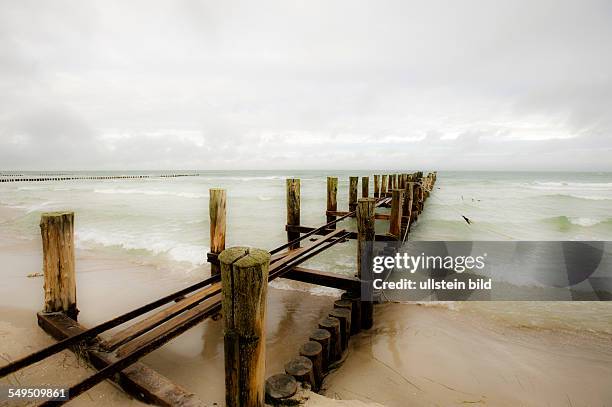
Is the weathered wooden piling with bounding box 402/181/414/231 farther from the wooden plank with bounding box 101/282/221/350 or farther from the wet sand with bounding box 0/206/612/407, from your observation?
the wooden plank with bounding box 101/282/221/350

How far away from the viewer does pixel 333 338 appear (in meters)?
4.01

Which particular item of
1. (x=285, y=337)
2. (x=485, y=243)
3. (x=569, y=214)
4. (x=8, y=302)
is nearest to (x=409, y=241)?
(x=485, y=243)

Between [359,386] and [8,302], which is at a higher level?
[8,302]

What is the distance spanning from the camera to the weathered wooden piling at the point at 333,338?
13.0 ft

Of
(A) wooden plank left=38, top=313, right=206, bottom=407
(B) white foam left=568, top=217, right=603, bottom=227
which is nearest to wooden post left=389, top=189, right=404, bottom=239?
(A) wooden plank left=38, top=313, right=206, bottom=407

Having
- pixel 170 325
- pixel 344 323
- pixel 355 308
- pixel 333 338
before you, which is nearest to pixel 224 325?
pixel 170 325

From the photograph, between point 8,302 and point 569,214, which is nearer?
point 8,302

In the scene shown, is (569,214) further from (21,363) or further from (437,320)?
(21,363)

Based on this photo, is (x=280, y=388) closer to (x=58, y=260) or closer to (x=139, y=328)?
(x=139, y=328)

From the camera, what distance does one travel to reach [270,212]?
18.1 meters

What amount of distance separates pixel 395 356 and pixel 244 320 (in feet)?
10.1

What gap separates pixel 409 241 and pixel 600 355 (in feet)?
23.5

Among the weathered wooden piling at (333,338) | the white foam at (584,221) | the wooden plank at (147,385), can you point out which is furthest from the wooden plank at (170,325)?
the white foam at (584,221)
